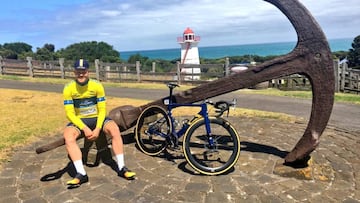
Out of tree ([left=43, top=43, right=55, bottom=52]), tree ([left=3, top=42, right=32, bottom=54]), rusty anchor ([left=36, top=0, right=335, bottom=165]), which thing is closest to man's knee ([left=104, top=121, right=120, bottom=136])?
rusty anchor ([left=36, top=0, right=335, bottom=165])

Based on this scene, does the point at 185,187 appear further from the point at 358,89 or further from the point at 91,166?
the point at 358,89

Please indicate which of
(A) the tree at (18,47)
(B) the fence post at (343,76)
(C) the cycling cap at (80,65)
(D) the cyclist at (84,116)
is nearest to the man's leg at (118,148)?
(D) the cyclist at (84,116)

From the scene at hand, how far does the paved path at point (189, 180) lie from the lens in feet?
13.5

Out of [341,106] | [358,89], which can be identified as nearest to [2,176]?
[341,106]

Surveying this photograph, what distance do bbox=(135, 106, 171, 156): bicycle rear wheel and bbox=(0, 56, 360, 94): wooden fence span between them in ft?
36.4

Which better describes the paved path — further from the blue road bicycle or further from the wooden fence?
the wooden fence

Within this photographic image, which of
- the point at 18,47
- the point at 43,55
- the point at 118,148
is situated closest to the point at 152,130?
the point at 118,148

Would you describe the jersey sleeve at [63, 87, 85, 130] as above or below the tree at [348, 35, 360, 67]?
below

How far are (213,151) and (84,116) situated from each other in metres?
1.83

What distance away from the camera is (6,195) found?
13.9ft

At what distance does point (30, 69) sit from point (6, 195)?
19.2 m

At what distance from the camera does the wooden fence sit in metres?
14.7

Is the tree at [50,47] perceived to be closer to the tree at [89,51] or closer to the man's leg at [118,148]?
the tree at [89,51]

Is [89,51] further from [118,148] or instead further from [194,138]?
[118,148]
